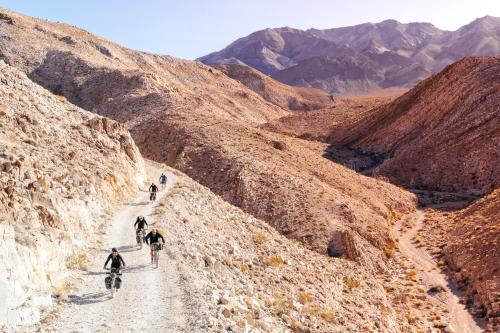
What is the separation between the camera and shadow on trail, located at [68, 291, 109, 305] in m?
14.0

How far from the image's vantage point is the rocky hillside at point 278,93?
5611 inches

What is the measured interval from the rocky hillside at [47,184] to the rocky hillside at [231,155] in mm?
11144

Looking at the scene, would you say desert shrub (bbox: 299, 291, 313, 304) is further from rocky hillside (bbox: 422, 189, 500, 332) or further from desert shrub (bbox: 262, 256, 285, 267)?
rocky hillside (bbox: 422, 189, 500, 332)

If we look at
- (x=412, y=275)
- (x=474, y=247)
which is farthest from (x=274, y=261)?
(x=474, y=247)

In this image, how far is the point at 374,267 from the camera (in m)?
32.7

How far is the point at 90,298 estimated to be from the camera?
14.3 metres

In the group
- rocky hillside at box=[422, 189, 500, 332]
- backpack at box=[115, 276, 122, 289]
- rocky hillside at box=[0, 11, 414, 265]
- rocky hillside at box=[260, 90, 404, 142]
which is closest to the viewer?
backpack at box=[115, 276, 122, 289]

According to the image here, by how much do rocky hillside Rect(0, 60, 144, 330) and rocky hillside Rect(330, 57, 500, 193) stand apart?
3641 cm

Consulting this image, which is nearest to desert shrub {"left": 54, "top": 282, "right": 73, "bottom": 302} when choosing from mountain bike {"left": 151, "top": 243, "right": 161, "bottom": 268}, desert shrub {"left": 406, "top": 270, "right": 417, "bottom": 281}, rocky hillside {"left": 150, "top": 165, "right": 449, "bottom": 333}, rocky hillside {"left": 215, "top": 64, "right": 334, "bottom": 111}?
mountain bike {"left": 151, "top": 243, "right": 161, "bottom": 268}

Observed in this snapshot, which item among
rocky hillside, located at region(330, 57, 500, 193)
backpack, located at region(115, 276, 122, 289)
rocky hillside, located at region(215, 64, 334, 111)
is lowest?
backpack, located at region(115, 276, 122, 289)

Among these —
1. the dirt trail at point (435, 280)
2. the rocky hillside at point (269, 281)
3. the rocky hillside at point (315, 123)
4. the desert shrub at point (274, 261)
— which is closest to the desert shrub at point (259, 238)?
the rocky hillside at point (269, 281)

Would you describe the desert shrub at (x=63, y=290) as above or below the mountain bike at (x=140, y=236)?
below

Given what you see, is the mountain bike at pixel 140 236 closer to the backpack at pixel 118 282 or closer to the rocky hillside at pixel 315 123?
the backpack at pixel 118 282

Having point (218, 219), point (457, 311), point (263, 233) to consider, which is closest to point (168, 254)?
point (218, 219)
